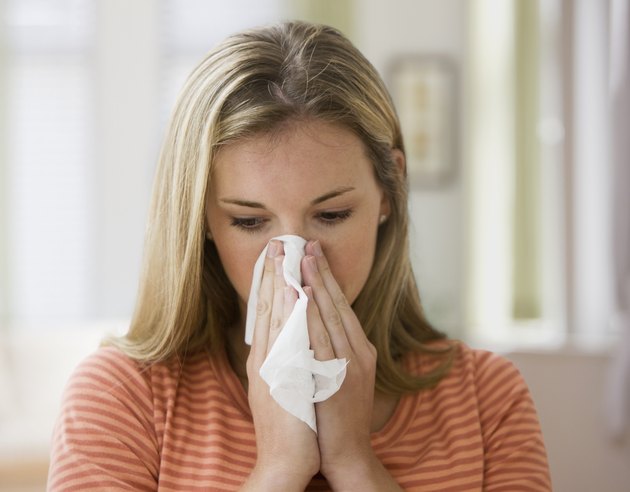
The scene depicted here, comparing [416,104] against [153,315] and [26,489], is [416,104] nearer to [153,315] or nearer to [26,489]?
[26,489]

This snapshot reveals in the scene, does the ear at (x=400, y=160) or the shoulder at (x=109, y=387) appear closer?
the shoulder at (x=109, y=387)

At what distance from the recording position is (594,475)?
3.73m

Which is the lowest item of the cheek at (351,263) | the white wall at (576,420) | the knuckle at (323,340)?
the white wall at (576,420)

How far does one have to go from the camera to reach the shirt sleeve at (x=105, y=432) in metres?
1.19

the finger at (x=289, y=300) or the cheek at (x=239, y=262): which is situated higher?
the cheek at (x=239, y=262)

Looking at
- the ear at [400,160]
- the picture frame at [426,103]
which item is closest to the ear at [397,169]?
the ear at [400,160]

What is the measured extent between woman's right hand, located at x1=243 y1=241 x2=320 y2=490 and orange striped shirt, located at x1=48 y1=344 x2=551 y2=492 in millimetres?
69

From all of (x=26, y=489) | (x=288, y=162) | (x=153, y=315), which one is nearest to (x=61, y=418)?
(x=153, y=315)

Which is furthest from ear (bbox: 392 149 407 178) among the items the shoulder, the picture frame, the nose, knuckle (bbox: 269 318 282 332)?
the picture frame

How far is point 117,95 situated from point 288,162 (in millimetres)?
4290

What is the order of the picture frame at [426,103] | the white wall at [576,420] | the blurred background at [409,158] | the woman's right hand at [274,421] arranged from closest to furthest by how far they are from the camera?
the woman's right hand at [274,421] → the white wall at [576,420] → the blurred background at [409,158] → the picture frame at [426,103]

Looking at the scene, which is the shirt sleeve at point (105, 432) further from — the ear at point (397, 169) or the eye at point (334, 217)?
the ear at point (397, 169)

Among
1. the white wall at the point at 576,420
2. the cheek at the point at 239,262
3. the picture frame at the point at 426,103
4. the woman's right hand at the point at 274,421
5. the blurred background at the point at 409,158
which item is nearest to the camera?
the woman's right hand at the point at 274,421

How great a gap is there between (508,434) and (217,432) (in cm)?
45
